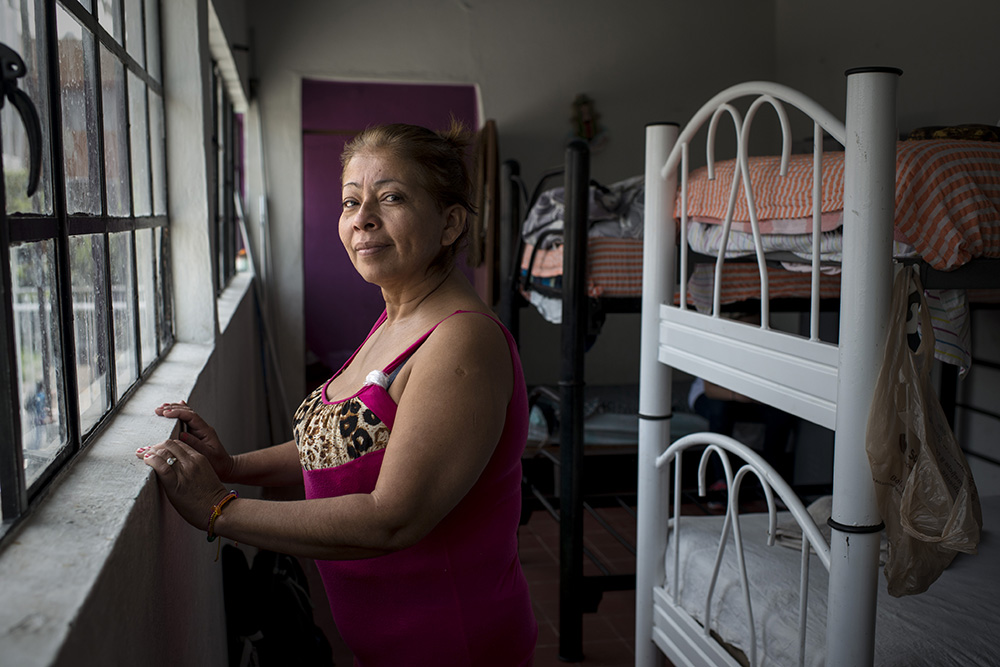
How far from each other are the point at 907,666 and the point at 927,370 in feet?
1.88

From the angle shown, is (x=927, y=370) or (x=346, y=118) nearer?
(x=927, y=370)

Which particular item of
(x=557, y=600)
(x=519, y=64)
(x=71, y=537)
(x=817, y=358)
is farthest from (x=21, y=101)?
(x=519, y=64)

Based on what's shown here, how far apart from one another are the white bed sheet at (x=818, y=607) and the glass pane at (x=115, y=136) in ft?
4.86

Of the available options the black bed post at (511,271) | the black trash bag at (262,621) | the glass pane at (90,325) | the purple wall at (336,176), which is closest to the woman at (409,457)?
the glass pane at (90,325)

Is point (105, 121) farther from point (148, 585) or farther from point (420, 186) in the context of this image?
point (148, 585)

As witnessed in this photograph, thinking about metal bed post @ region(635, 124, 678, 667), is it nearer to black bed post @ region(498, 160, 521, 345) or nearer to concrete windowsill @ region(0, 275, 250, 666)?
black bed post @ region(498, 160, 521, 345)

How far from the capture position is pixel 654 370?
207cm

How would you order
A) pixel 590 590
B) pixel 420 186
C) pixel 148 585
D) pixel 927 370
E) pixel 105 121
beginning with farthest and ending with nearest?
1. pixel 590 590
2. pixel 105 121
3. pixel 927 370
4. pixel 420 186
5. pixel 148 585

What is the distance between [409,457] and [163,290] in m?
1.30

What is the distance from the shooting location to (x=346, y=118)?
19.8ft

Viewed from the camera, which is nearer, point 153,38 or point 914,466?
point 914,466

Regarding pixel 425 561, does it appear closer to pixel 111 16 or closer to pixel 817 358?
pixel 817 358

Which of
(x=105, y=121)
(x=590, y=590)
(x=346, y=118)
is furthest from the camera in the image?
(x=346, y=118)

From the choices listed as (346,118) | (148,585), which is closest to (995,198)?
(148,585)
